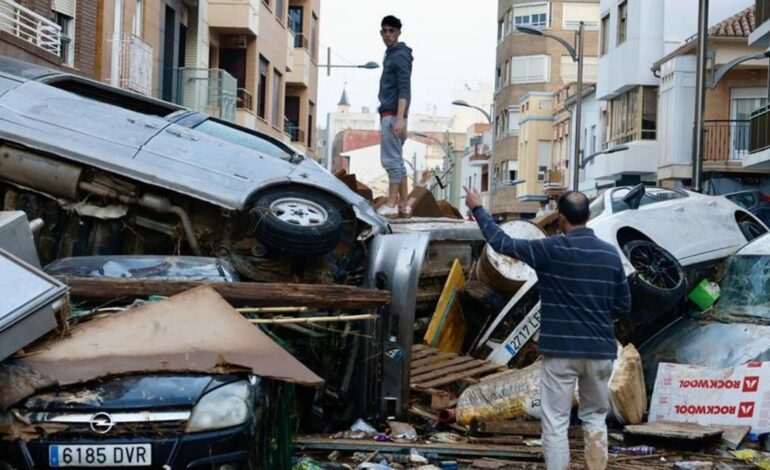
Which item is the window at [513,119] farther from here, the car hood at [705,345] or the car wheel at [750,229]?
the car hood at [705,345]

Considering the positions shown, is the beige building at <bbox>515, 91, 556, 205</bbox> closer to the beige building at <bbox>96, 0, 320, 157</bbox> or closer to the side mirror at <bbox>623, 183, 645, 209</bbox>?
the beige building at <bbox>96, 0, 320, 157</bbox>

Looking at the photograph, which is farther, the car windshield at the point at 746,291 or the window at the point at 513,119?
the window at the point at 513,119

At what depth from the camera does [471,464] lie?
755 cm

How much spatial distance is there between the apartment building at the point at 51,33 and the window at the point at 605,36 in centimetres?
2736

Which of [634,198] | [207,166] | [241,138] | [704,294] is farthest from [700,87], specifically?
[207,166]

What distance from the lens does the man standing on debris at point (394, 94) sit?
37.6 ft

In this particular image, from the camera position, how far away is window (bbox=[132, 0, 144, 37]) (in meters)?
25.8

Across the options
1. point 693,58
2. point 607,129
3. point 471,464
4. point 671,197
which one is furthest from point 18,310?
point 607,129

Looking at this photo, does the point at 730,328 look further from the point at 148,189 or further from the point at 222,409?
the point at 222,409

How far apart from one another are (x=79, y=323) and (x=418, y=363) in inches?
161

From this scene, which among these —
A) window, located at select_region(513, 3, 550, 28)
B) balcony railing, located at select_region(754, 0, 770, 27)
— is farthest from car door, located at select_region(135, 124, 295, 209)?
window, located at select_region(513, 3, 550, 28)

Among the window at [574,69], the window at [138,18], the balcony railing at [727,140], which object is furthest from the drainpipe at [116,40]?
the window at [574,69]

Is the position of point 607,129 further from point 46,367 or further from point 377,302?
point 46,367

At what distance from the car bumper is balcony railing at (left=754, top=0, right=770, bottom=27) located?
88.0ft
